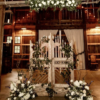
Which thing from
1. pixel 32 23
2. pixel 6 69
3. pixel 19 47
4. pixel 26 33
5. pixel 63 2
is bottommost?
pixel 6 69

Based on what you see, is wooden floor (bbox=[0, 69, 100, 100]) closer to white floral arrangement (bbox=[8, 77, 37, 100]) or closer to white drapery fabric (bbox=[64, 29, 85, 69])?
white floral arrangement (bbox=[8, 77, 37, 100])

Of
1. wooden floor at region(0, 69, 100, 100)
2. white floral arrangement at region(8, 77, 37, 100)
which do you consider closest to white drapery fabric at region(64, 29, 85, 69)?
wooden floor at region(0, 69, 100, 100)

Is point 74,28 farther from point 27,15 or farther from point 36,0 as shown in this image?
point 36,0

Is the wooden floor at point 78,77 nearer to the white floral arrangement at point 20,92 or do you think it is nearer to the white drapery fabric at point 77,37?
the white floral arrangement at point 20,92

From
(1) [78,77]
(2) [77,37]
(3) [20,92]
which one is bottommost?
(1) [78,77]

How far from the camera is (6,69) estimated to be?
20.4 feet

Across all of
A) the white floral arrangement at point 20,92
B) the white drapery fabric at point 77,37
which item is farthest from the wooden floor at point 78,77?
the white drapery fabric at point 77,37

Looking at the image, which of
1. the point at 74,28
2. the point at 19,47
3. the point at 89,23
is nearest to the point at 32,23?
the point at 19,47

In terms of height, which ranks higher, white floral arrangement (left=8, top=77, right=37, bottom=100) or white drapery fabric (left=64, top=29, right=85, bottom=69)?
white drapery fabric (left=64, top=29, right=85, bottom=69)

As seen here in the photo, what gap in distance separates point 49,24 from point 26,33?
2.12m

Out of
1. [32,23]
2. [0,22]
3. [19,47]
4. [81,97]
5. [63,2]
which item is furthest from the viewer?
[19,47]

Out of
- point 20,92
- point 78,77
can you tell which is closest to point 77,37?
point 78,77

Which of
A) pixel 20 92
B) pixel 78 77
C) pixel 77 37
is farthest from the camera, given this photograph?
pixel 77 37

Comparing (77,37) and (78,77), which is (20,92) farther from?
(77,37)
